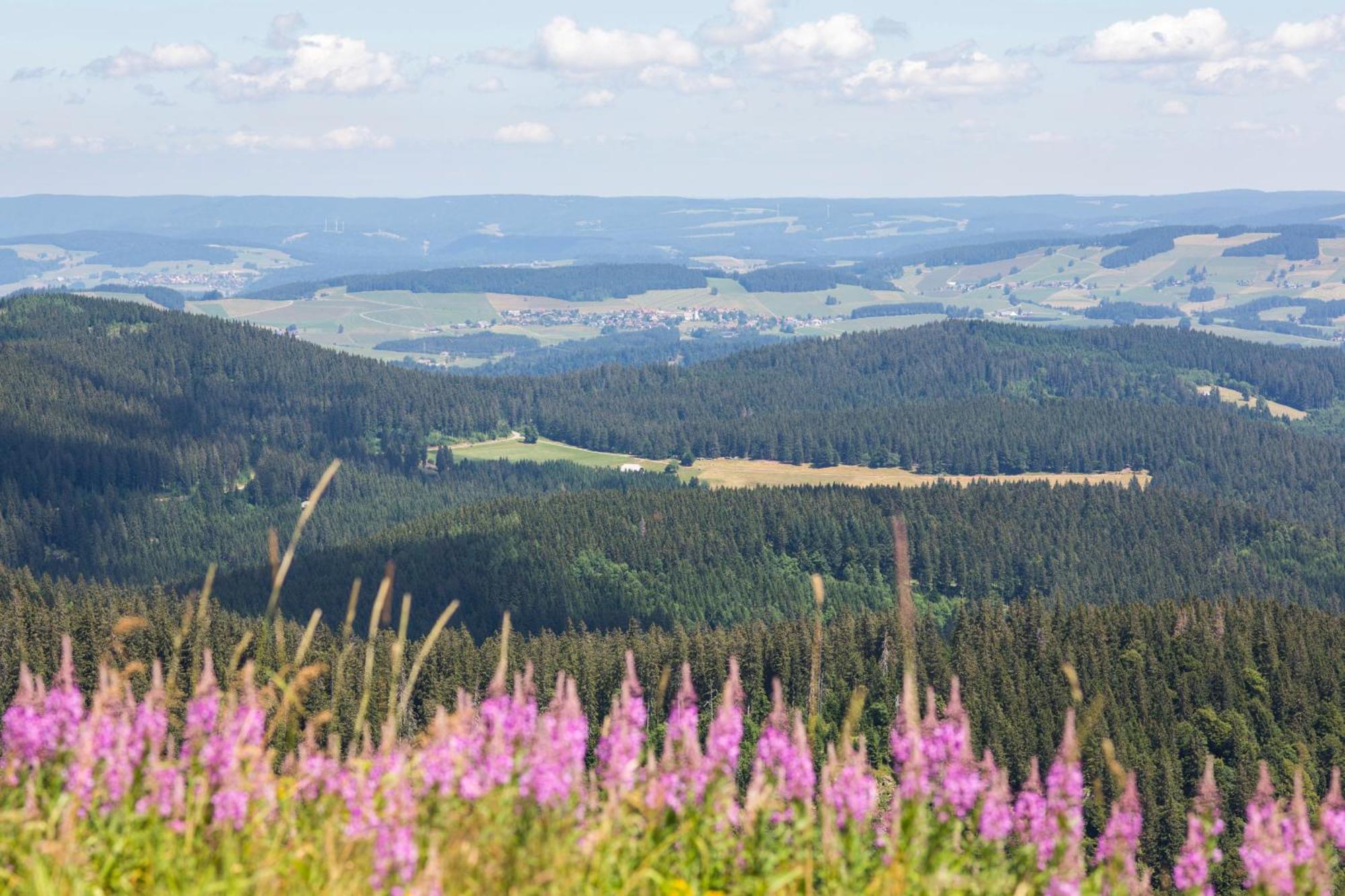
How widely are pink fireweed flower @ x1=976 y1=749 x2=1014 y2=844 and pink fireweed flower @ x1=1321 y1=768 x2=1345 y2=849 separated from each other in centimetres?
326

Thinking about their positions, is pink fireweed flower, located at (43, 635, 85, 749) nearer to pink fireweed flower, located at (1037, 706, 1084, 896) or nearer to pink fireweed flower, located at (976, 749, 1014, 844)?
pink fireweed flower, located at (976, 749, 1014, 844)

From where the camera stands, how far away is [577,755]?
17703mm

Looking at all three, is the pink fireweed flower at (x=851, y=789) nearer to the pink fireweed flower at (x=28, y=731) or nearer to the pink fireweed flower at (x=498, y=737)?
the pink fireweed flower at (x=498, y=737)

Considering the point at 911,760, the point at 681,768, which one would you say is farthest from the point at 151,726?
the point at 911,760

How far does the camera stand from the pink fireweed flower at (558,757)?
17.4 metres

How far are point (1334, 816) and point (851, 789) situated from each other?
516cm

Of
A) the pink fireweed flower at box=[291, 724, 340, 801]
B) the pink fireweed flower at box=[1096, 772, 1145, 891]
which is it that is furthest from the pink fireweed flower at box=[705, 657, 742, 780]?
the pink fireweed flower at box=[291, 724, 340, 801]

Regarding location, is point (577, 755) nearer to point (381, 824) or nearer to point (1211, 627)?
point (381, 824)

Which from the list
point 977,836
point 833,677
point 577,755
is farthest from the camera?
point 833,677

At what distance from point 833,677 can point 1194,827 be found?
17005 cm

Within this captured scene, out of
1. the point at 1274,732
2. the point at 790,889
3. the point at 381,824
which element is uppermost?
the point at 381,824

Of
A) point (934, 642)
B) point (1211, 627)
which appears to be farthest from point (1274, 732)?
point (934, 642)

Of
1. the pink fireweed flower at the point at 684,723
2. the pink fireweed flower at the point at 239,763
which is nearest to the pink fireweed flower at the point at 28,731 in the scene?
the pink fireweed flower at the point at 239,763

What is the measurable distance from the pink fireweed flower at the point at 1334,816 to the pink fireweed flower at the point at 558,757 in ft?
25.7
